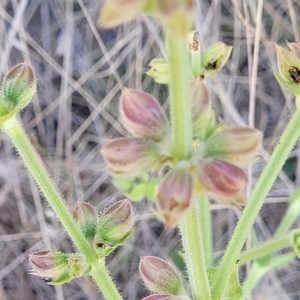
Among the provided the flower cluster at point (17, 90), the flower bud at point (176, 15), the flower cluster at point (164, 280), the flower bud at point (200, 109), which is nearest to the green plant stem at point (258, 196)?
the flower cluster at point (164, 280)

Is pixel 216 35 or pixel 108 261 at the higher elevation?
pixel 216 35

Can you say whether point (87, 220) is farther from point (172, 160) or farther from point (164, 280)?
point (172, 160)

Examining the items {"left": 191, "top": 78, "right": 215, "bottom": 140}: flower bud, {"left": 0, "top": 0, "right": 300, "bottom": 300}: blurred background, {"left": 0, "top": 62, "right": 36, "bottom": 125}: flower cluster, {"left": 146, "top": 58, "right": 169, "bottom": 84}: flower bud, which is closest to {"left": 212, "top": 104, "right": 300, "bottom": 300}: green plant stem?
{"left": 191, "top": 78, "right": 215, "bottom": 140}: flower bud

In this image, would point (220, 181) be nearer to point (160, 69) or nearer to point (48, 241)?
point (160, 69)

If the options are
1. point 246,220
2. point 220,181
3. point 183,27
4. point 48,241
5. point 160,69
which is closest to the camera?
point 183,27

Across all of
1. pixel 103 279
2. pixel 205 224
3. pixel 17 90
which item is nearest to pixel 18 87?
pixel 17 90

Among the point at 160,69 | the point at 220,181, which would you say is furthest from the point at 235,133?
the point at 160,69

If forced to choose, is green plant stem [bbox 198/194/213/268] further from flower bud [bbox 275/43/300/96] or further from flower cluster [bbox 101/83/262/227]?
flower cluster [bbox 101/83/262/227]
